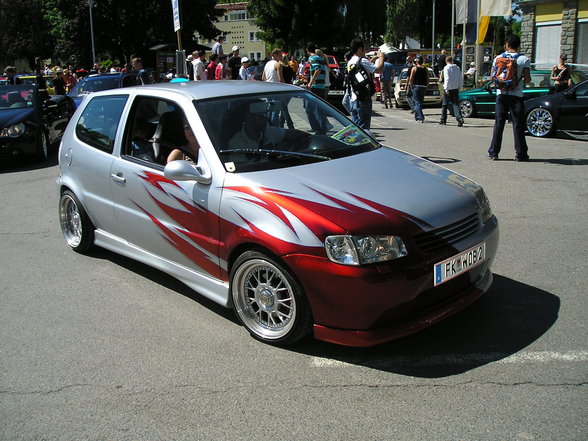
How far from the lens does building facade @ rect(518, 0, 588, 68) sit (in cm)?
2741

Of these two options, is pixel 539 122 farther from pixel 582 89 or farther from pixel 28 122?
pixel 28 122

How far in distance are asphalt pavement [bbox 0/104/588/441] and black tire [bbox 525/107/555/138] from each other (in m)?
7.95

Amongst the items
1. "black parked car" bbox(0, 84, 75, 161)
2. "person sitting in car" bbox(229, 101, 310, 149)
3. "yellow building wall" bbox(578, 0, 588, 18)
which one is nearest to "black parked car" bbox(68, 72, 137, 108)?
"black parked car" bbox(0, 84, 75, 161)

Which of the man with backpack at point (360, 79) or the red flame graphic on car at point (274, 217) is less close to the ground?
the man with backpack at point (360, 79)

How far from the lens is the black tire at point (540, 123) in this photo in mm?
12859

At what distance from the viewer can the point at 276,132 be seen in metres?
4.67

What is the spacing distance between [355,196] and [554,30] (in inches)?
1151

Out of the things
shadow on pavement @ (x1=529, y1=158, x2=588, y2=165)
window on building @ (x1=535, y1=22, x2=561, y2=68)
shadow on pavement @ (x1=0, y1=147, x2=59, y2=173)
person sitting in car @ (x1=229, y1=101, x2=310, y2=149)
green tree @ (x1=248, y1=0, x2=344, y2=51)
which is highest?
green tree @ (x1=248, y1=0, x2=344, y2=51)

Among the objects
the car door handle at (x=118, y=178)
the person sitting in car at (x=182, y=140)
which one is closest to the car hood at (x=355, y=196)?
the person sitting in car at (x=182, y=140)

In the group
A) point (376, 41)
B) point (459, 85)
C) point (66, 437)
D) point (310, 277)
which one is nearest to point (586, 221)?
point (310, 277)

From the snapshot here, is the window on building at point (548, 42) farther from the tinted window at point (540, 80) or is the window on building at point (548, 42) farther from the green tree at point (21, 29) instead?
the green tree at point (21, 29)

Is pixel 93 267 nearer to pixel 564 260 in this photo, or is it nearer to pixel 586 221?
pixel 564 260

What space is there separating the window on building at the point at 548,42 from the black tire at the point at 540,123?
57.4 ft

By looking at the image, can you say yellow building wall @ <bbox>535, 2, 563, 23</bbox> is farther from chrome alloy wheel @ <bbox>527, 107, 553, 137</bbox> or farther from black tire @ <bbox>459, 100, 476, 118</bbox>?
chrome alloy wheel @ <bbox>527, 107, 553, 137</bbox>
